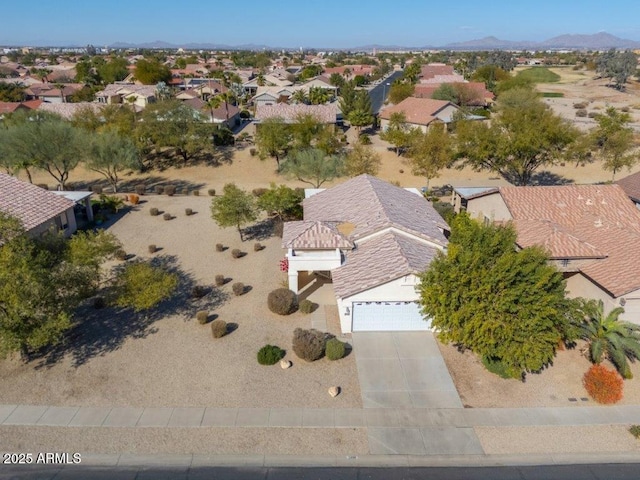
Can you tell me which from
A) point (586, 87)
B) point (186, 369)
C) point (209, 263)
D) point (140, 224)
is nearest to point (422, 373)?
point (186, 369)

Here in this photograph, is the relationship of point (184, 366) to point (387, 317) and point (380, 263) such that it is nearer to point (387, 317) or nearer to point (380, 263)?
point (387, 317)

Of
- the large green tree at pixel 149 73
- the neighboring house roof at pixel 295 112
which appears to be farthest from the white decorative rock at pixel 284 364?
the large green tree at pixel 149 73

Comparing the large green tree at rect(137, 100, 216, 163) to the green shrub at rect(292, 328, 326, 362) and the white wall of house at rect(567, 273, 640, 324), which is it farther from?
the white wall of house at rect(567, 273, 640, 324)

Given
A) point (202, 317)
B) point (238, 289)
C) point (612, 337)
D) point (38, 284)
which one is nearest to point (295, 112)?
point (238, 289)

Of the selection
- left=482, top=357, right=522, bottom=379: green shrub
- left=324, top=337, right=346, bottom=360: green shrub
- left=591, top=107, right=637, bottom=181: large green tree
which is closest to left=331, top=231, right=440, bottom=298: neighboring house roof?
left=324, top=337, right=346, bottom=360: green shrub

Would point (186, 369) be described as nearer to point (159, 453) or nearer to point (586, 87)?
point (159, 453)

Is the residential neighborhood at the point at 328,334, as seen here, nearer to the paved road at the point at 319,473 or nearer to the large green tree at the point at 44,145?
the paved road at the point at 319,473

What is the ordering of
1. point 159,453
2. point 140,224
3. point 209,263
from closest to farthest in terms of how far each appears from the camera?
point 159,453 < point 209,263 < point 140,224
